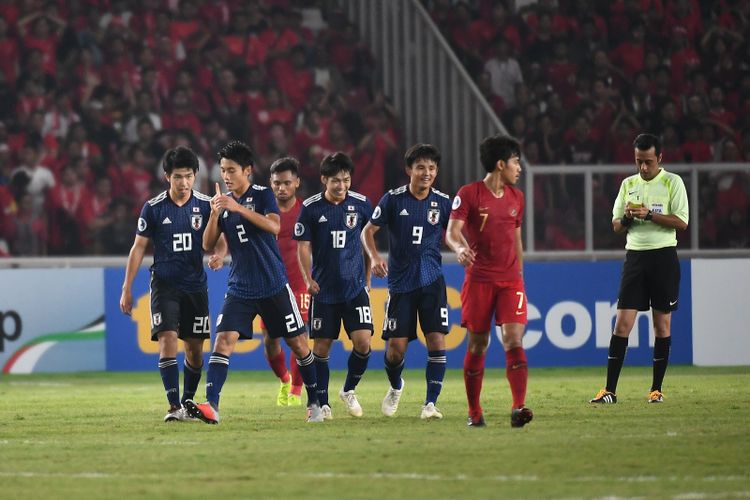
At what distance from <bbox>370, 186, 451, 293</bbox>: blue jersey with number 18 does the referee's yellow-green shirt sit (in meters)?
2.02

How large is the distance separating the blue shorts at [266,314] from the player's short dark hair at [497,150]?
6.35 feet

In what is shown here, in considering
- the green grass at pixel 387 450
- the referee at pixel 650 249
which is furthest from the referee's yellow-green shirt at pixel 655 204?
the green grass at pixel 387 450

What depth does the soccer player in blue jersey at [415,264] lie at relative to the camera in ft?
37.0

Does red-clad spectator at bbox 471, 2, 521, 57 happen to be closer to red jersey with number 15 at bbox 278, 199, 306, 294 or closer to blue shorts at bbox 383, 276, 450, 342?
red jersey with number 15 at bbox 278, 199, 306, 294

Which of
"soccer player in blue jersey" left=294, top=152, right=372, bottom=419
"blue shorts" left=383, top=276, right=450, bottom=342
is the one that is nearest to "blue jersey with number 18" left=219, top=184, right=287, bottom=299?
"soccer player in blue jersey" left=294, top=152, right=372, bottom=419

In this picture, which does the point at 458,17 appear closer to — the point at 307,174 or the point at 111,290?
the point at 307,174

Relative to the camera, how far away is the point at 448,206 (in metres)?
11.5

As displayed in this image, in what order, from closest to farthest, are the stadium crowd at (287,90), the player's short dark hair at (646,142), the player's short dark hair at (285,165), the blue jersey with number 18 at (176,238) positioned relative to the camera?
1. the blue jersey with number 18 at (176,238)
2. the player's short dark hair at (646,142)
3. the player's short dark hair at (285,165)
4. the stadium crowd at (287,90)

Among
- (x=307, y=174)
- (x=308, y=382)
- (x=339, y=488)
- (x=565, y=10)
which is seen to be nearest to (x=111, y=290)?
(x=307, y=174)

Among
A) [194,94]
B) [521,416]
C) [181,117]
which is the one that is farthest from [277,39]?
[521,416]

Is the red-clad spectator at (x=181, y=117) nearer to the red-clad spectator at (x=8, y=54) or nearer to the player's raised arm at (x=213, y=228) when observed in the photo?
the red-clad spectator at (x=8, y=54)

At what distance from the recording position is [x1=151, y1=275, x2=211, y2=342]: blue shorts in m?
11.0

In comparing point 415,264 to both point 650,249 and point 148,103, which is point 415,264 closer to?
point 650,249

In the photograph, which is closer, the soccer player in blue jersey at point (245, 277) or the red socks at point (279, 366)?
the soccer player in blue jersey at point (245, 277)
